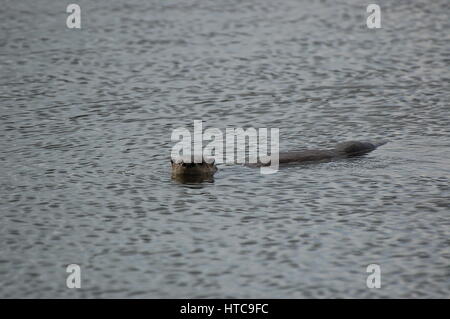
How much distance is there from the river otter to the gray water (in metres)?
0.14

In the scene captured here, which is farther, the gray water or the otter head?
the otter head

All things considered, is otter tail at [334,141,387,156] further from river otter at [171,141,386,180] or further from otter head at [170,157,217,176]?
otter head at [170,157,217,176]

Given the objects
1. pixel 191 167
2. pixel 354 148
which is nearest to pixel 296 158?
pixel 354 148

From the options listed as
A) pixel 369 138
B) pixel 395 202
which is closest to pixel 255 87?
pixel 369 138

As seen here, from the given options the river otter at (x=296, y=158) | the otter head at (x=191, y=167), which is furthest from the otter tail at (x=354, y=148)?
the otter head at (x=191, y=167)


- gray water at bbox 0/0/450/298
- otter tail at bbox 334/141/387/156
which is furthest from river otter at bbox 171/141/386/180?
gray water at bbox 0/0/450/298

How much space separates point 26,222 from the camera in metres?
10.4

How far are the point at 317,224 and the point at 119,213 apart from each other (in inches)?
78.4

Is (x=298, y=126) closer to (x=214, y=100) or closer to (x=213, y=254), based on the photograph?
(x=214, y=100)

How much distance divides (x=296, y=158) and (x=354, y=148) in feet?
2.72

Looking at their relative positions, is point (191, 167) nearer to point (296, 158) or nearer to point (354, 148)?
point (296, 158)

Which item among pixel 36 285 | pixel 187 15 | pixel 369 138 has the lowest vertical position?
pixel 36 285

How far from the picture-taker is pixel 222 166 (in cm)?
1208

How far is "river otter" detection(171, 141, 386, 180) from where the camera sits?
1153 centimetres
